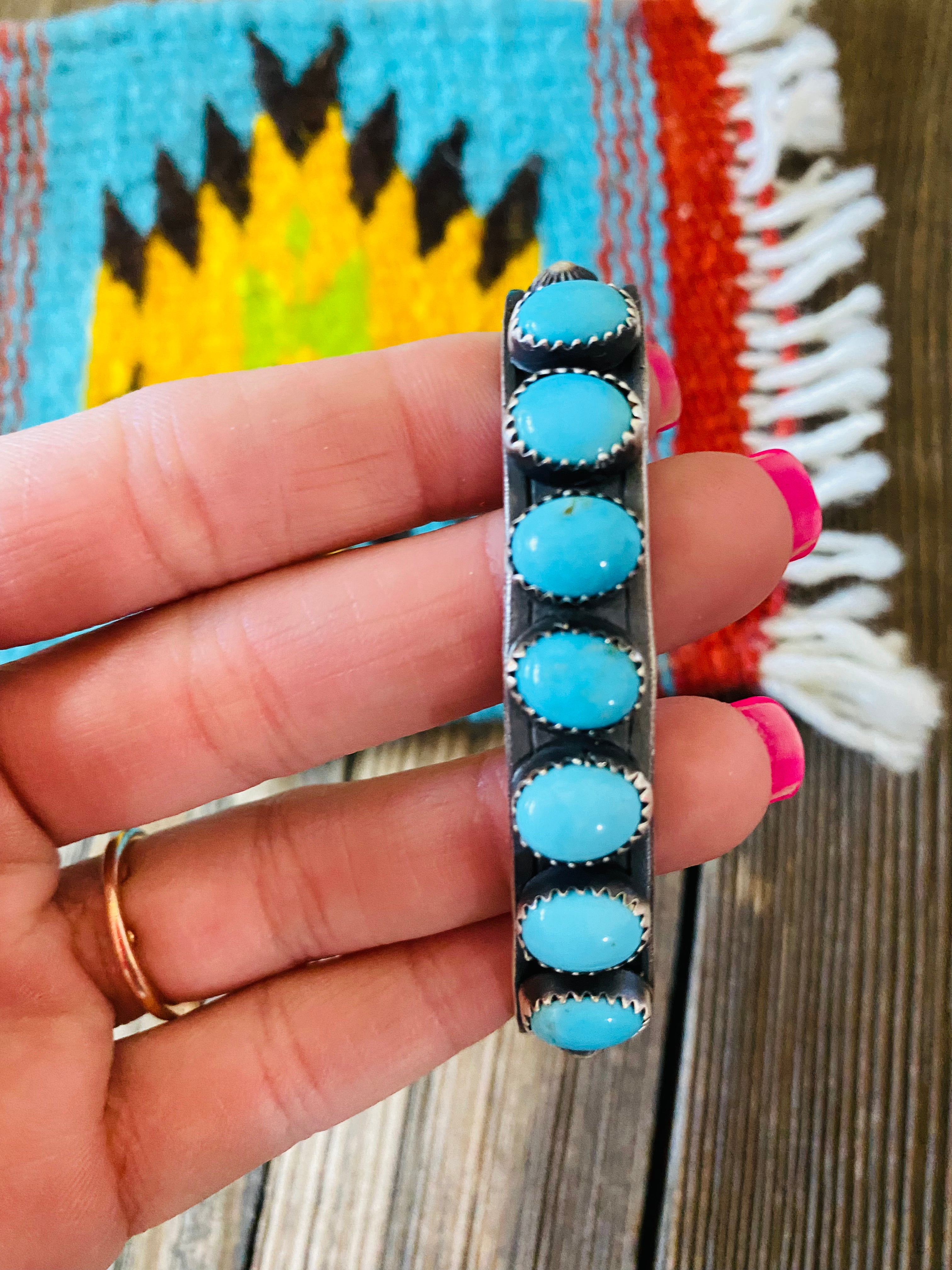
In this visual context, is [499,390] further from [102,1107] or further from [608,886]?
[102,1107]

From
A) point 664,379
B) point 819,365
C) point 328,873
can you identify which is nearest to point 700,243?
point 819,365

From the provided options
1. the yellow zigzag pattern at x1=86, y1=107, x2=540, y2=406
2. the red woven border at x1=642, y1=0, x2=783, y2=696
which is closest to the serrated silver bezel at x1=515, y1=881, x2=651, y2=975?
the red woven border at x1=642, y1=0, x2=783, y2=696

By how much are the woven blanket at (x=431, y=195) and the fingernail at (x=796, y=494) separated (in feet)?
0.41

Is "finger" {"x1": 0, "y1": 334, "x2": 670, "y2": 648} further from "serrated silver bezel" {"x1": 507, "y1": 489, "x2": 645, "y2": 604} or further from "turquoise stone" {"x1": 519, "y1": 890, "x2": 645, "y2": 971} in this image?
"turquoise stone" {"x1": 519, "y1": 890, "x2": 645, "y2": 971}

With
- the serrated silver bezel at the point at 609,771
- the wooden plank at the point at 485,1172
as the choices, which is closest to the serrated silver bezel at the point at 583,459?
the serrated silver bezel at the point at 609,771

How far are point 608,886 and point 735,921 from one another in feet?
0.64

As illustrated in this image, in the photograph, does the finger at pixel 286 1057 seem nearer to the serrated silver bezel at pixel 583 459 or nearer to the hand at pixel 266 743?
the hand at pixel 266 743

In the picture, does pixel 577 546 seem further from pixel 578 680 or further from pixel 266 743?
pixel 266 743

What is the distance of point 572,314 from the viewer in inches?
15.7

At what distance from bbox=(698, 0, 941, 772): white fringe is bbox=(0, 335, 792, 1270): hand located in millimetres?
142

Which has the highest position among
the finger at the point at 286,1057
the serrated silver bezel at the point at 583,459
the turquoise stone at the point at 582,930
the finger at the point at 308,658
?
the serrated silver bezel at the point at 583,459

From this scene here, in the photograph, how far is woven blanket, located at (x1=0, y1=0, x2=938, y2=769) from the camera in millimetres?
613

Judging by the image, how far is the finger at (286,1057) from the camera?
45 centimetres

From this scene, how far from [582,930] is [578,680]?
10 cm
